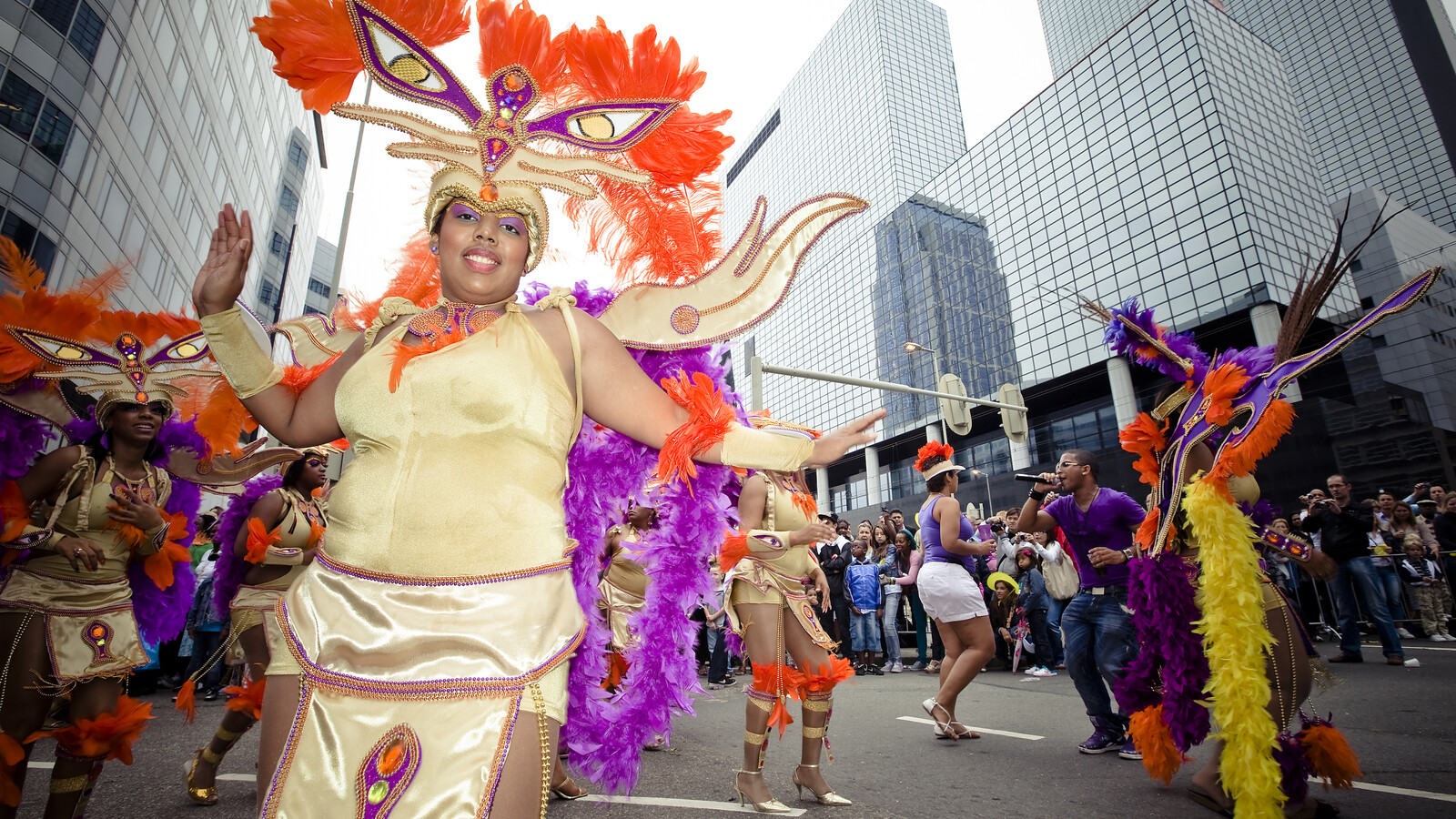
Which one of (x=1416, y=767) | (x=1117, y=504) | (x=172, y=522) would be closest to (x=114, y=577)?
(x=172, y=522)

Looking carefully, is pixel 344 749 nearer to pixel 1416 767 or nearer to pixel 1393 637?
pixel 1416 767

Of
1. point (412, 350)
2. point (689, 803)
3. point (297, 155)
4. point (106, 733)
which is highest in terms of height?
point (297, 155)

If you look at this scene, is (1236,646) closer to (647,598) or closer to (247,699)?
(647,598)

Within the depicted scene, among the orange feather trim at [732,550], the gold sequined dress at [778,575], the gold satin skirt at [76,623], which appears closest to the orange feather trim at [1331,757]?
the gold sequined dress at [778,575]

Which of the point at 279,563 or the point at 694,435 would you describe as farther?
the point at 279,563

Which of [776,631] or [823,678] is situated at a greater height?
[776,631]

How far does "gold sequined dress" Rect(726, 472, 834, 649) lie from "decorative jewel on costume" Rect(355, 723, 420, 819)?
102 inches

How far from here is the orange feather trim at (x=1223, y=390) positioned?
321cm

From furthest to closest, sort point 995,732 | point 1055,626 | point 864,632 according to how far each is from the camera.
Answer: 1. point 864,632
2. point 1055,626
3. point 995,732

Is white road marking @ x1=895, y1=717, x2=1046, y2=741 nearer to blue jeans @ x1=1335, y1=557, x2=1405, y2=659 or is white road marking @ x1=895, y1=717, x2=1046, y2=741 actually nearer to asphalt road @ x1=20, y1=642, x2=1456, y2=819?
asphalt road @ x1=20, y1=642, x2=1456, y2=819

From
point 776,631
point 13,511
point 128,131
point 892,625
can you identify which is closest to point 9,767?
point 13,511

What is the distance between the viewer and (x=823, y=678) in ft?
12.4

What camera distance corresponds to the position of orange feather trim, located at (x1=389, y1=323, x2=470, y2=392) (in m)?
1.58

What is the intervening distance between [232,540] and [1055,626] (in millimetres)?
8180
